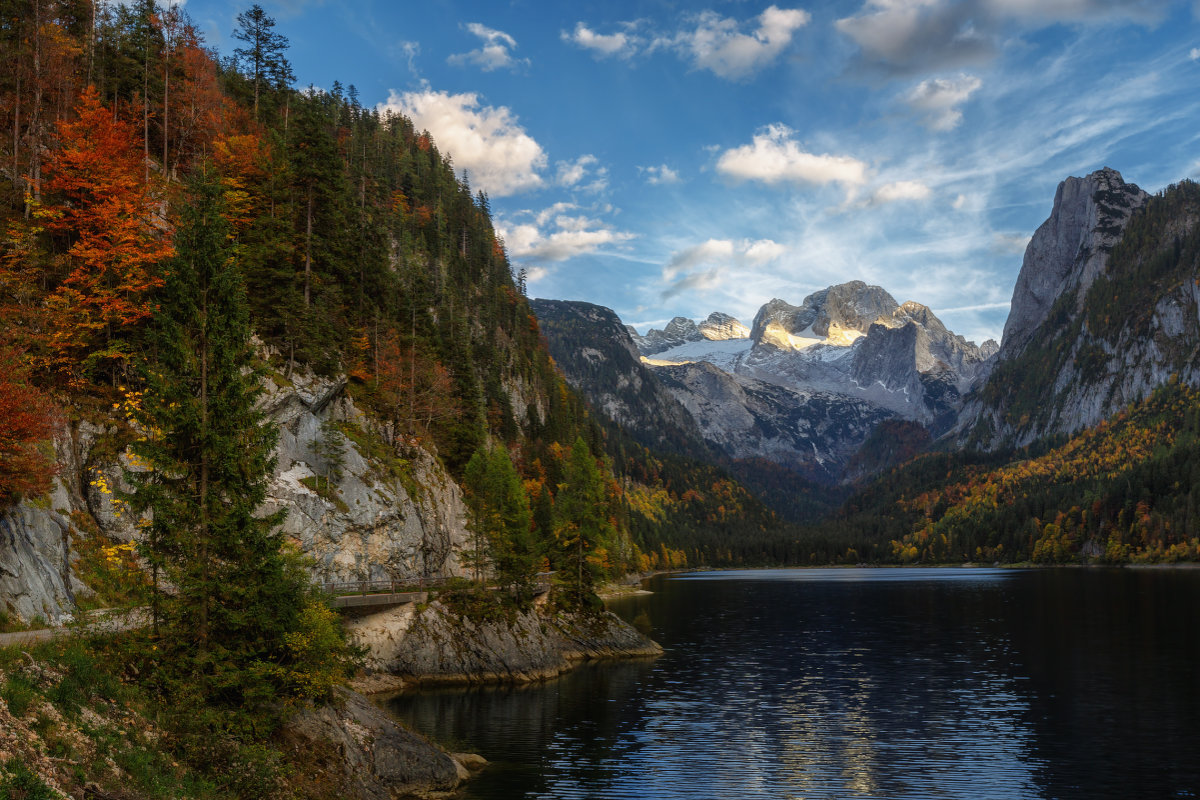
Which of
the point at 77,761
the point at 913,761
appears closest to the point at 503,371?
the point at 913,761

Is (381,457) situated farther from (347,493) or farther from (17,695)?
(17,695)

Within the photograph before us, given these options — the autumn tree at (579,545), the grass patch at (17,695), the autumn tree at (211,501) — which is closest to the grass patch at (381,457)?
the autumn tree at (579,545)

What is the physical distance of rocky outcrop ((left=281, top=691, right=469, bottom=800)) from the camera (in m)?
33.5

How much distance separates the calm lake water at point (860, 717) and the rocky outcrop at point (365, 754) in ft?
8.00

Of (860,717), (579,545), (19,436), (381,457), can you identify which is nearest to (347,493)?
(381,457)

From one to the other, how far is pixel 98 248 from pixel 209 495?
26.1 m

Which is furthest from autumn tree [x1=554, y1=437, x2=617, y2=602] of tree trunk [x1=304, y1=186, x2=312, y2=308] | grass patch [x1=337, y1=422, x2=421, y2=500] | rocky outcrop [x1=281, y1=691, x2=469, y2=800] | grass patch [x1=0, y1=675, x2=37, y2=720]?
grass patch [x1=0, y1=675, x2=37, y2=720]

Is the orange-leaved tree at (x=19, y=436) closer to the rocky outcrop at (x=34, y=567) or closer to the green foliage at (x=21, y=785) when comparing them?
the rocky outcrop at (x=34, y=567)

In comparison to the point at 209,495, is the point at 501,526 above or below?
below

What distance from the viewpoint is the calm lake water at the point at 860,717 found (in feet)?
137

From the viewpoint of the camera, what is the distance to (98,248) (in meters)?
49.9

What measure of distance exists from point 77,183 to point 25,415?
2742 cm

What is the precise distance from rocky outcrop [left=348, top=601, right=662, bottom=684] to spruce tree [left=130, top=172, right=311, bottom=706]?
90.0 feet

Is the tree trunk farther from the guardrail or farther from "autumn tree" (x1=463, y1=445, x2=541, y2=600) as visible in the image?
the guardrail
